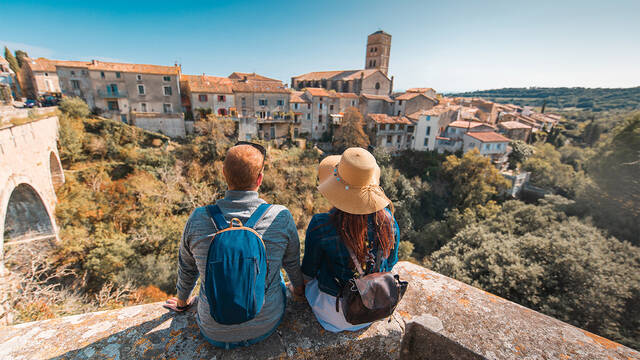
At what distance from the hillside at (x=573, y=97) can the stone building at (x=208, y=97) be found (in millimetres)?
109067

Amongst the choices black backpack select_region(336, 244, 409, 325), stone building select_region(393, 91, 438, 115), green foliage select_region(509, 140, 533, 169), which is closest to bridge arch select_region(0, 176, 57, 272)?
black backpack select_region(336, 244, 409, 325)

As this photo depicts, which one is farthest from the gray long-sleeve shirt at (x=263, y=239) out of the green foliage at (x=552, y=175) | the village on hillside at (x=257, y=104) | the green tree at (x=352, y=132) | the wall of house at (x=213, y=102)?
the green foliage at (x=552, y=175)

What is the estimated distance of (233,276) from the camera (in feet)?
4.98

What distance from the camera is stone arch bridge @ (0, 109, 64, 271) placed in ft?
30.1

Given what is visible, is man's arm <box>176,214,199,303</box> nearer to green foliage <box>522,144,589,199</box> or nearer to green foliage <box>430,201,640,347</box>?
green foliage <box>430,201,640,347</box>

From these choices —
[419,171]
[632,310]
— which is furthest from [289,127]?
[632,310]

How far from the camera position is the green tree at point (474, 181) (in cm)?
2623

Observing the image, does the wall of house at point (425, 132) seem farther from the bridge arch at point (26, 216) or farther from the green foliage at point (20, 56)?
the green foliage at point (20, 56)

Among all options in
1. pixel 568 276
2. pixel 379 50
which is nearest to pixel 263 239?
pixel 568 276

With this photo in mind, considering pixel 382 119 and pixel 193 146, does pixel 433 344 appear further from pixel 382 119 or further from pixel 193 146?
pixel 382 119

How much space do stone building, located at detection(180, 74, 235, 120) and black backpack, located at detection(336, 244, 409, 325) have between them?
27.7 m

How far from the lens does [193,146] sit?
73.4 ft

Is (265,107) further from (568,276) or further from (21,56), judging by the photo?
(21,56)

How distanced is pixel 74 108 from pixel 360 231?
2921 centimetres
